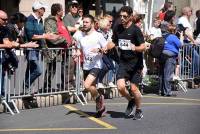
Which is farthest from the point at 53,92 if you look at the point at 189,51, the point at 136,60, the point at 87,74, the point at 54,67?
the point at 189,51

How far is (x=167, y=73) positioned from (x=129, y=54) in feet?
11.9

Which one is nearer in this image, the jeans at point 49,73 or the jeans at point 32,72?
the jeans at point 32,72

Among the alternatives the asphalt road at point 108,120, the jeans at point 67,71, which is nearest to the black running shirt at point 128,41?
the asphalt road at point 108,120

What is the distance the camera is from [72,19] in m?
13.8

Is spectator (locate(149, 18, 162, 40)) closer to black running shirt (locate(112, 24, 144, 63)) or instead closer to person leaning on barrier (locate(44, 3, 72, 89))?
person leaning on barrier (locate(44, 3, 72, 89))

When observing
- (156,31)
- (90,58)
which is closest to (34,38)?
(90,58)

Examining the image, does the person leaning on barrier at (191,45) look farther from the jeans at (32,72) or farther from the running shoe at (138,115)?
the running shoe at (138,115)

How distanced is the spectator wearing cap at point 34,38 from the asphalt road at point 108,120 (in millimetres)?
697

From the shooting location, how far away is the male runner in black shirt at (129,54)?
1018 centimetres

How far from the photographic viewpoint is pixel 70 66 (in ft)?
40.4

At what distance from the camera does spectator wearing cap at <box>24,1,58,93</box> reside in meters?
11.5

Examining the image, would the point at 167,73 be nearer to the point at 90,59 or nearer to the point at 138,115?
the point at 138,115

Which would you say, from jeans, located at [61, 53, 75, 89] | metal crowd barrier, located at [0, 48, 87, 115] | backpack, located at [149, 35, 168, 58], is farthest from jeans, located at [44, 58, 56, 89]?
backpack, located at [149, 35, 168, 58]

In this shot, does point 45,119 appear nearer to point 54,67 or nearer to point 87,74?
point 87,74
